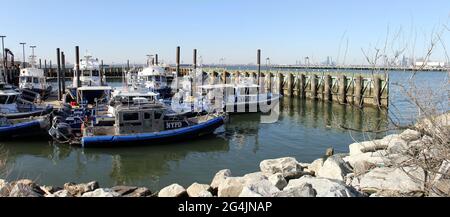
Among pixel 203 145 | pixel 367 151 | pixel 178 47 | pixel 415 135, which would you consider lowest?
pixel 203 145

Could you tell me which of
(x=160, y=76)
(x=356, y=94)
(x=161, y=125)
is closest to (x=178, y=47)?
(x=160, y=76)

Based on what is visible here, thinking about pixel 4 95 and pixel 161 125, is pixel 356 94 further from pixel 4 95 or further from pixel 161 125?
pixel 4 95

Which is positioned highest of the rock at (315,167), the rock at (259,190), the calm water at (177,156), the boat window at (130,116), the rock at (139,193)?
the boat window at (130,116)

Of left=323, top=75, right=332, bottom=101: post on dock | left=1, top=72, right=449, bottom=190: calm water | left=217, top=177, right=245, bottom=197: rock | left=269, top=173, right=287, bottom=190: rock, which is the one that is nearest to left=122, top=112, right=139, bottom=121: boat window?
left=1, top=72, right=449, bottom=190: calm water

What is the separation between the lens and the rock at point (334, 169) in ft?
33.0

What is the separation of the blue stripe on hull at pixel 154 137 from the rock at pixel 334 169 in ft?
33.5

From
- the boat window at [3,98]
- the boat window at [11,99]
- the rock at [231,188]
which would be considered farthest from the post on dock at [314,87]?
the rock at [231,188]

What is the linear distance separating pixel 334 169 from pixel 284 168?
1.55 m

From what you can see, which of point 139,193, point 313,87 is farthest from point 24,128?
point 313,87

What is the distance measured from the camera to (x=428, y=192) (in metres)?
6.53

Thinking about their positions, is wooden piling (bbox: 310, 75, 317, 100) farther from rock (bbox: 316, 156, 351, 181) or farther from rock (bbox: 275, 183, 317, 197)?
rock (bbox: 275, 183, 317, 197)

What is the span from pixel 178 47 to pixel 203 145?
2374 cm

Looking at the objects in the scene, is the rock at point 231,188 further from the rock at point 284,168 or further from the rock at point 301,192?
A: the rock at point 301,192
